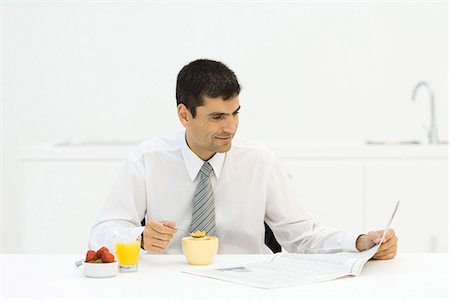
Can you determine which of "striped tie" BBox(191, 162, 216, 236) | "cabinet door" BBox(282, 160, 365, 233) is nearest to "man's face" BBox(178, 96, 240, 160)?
"striped tie" BBox(191, 162, 216, 236)

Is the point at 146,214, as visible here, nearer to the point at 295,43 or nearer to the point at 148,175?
the point at 148,175

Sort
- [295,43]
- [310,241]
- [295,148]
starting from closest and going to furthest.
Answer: [310,241] → [295,148] → [295,43]

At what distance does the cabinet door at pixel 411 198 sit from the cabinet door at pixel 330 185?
0.22ft

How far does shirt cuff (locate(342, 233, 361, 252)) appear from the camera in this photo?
2.38 meters

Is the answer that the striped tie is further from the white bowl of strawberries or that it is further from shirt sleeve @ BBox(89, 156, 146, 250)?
the white bowl of strawberries

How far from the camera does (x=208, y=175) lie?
274 centimetres

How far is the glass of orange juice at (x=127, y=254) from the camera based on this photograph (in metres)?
2.13

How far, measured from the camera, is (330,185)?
14.0ft

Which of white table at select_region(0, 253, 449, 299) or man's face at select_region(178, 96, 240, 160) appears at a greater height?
man's face at select_region(178, 96, 240, 160)

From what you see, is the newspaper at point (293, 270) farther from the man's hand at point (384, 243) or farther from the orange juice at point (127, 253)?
the orange juice at point (127, 253)

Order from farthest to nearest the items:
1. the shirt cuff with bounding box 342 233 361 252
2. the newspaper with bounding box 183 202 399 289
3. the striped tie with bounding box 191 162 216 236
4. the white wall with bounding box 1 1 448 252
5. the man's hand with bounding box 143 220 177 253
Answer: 1. the white wall with bounding box 1 1 448 252
2. the striped tie with bounding box 191 162 216 236
3. the shirt cuff with bounding box 342 233 361 252
4. the man's hand with bounding box 143 220 177 253
5. the newspaper with bounding box 183 202 399 289

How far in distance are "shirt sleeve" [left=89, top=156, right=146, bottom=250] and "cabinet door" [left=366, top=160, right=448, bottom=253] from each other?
1.86m

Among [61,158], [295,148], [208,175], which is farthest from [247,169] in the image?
[61,158]

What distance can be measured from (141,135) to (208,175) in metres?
2.71
